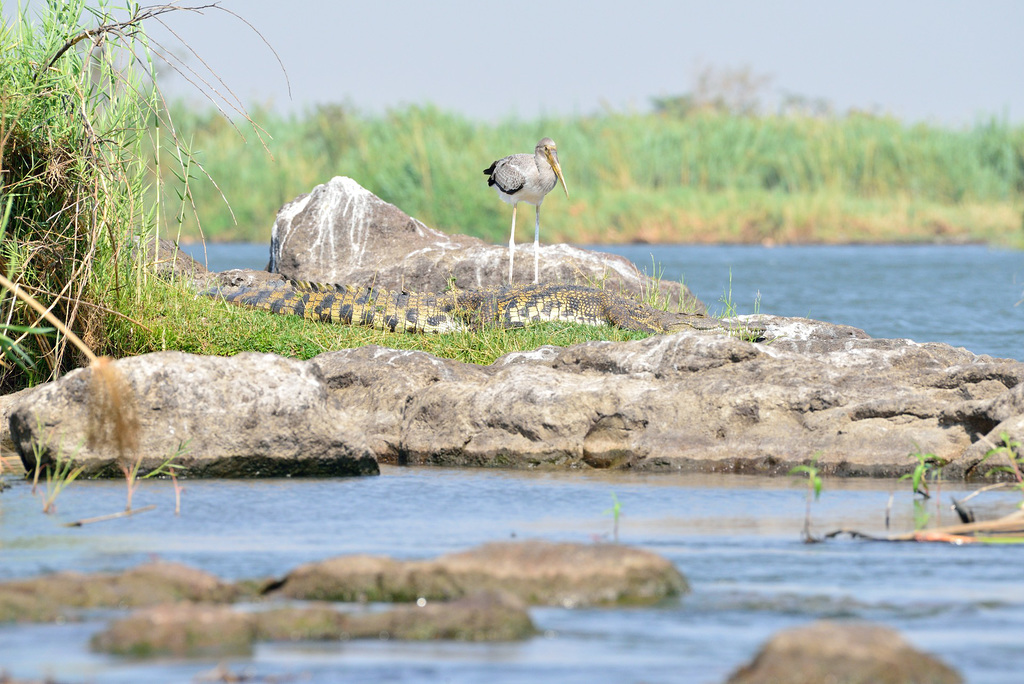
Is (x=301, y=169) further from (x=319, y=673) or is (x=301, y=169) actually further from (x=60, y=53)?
(x=319, y=673)

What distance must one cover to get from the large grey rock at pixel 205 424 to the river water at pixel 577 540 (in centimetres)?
16

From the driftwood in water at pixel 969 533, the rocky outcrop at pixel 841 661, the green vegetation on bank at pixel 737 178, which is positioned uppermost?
the green vegetation on bank at pixel 737 178

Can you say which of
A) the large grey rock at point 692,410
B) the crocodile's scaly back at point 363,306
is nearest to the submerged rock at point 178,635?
the large grey rock at point 692,410

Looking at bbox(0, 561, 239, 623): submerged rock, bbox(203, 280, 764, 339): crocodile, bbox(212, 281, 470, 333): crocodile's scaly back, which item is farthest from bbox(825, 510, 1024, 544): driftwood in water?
bbox(212, 281, 470, 333): crocodile's scaly back

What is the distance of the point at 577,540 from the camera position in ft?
16.6

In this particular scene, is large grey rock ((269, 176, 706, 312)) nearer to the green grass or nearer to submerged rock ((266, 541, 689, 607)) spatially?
the green grass

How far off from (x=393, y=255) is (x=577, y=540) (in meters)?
8.36

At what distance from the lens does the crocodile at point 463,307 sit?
10.5 metres

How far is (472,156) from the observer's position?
31.9 metres

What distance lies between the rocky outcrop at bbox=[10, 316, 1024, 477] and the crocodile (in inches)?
83.2

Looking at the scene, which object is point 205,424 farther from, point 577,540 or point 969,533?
point 969,533

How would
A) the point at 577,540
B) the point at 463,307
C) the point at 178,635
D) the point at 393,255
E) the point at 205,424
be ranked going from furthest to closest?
1. the point at 393,255
2. the point at 463,307
3. the point at 205,424
4. the point at 577,540
5. the point at 178,635

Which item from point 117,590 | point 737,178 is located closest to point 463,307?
point 117,590

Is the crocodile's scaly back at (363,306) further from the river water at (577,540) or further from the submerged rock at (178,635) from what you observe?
the submerged rock at (178,635)
